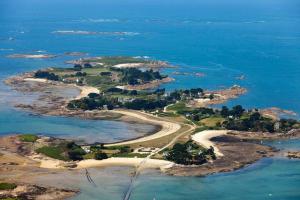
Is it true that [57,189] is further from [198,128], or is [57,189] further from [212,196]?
[198,128]

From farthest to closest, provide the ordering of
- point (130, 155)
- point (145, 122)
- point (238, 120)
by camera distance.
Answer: point (145, 122) → point (238, 120) → point (130, 155)

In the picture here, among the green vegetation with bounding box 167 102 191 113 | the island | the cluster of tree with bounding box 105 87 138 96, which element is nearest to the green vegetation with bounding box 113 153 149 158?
the island

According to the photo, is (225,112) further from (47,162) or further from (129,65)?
(129,65)

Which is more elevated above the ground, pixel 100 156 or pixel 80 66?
pixel 80 66

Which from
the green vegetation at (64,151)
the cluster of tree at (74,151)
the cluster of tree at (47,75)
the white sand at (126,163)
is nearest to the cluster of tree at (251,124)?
the white sand at (126,163)

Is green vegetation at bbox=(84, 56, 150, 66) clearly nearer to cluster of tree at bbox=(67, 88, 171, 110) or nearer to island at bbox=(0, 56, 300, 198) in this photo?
island at bbox=(0, 56, 300, 198)

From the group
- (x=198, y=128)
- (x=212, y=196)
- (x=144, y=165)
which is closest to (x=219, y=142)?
(x=198, y=128)

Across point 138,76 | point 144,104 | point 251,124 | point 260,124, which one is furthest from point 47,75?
point 260,124
